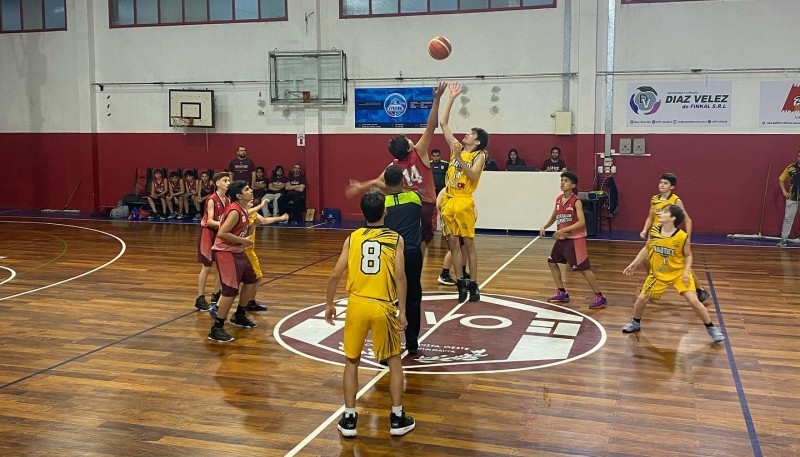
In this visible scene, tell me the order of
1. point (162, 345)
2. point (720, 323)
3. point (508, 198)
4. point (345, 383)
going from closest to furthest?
point (345, 383), point (162, 345), point (720, 323), point (508, 198)

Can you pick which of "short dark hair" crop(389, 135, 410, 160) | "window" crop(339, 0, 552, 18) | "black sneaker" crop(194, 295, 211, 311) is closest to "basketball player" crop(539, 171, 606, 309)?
"short dark hair" crop(389, 135, 410, 160)

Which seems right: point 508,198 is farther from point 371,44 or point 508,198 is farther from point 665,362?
point 665,362

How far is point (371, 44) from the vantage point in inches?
701

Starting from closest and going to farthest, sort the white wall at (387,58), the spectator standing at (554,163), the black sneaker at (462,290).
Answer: the black sneaker at (462,290), the white wall at (387,58), the spectator standing at (554,163)

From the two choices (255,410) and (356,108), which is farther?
(356,108)

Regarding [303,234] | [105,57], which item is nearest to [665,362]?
[303,234]

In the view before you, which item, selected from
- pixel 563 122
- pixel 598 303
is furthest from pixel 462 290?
pixel 563 122

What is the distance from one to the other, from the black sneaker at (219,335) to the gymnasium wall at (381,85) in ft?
35.0

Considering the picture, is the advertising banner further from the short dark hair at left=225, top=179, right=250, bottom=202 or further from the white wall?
the short dark hair at left=225, top=179, right=250, bottom=202

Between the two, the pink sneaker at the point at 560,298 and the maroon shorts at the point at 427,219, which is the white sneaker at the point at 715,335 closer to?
the pink sneaker at the point at 560,298

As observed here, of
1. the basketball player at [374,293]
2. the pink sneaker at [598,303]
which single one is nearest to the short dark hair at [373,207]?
the basketball player at [374,293]

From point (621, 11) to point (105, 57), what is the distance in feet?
41.7

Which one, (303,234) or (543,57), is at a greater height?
(543,57)

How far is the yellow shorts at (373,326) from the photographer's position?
196 inches
